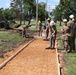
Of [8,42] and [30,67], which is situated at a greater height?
[30,67]

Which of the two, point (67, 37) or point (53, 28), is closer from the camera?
point (67, 37)

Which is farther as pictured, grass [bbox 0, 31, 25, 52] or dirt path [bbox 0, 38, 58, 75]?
grass [bbox 0, 31, 25, 52]

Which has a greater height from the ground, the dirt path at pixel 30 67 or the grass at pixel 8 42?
the dirt path at pixel 30 67

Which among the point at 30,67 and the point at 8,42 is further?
the point at 8,42

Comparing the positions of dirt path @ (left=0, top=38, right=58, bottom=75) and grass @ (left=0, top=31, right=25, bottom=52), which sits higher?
dirt path @ (left=0, top=38, right=58, bottom=75)

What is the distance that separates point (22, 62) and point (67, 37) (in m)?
3.94

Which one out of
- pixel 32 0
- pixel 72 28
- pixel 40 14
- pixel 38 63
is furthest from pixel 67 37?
pixel 40 14

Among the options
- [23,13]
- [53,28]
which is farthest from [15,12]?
[53,28]

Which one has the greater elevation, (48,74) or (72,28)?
(72,28)

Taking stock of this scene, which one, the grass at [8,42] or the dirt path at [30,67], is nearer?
the dirt path at [30,67]

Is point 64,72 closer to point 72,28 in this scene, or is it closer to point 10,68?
→ point 10,68

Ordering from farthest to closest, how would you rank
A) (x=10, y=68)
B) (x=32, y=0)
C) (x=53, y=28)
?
1. (x=32, y=0)
2. (x=53, y=28)
3. (x=10, y=68)

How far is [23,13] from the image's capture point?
79.2m

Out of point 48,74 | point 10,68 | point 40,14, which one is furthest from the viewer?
point 40,14
